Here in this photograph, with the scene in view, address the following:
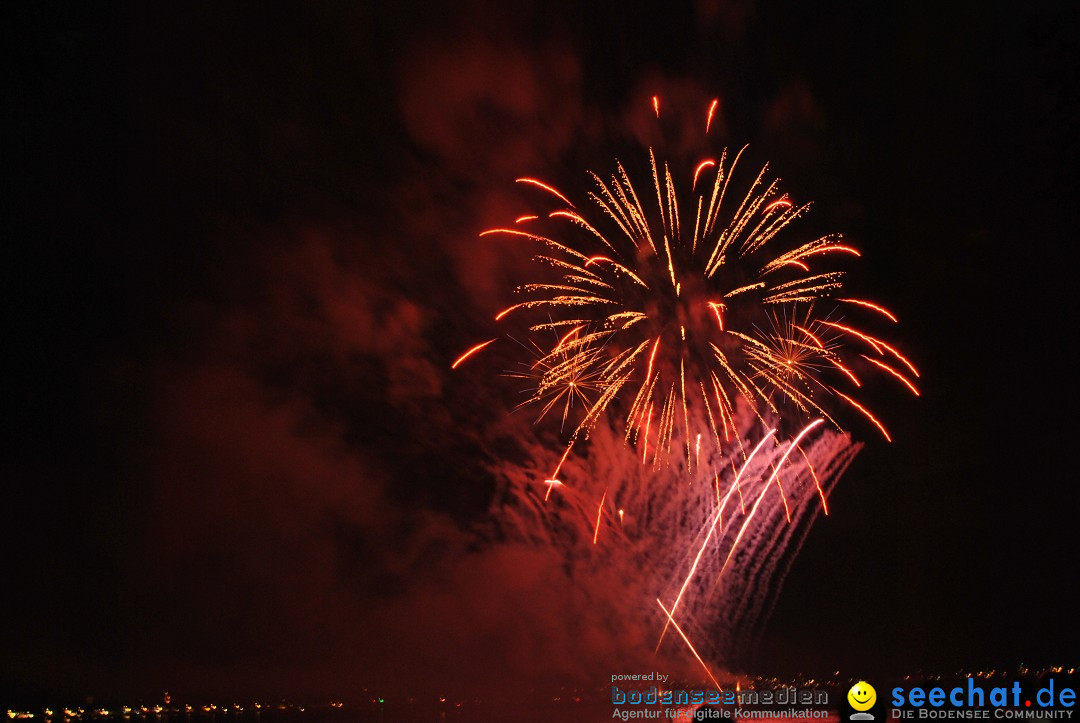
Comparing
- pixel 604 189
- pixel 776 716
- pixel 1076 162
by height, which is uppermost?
pixel 604 189

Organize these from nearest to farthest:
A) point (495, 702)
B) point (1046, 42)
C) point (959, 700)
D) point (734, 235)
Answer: point (1046, 42), point (959, 700), point (734, 235), point (495, 702)

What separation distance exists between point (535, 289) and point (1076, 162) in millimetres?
12876

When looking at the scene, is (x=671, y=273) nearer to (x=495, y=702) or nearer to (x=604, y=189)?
(x=604, y=189)

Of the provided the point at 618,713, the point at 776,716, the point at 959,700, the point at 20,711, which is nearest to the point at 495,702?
the point at 20,711

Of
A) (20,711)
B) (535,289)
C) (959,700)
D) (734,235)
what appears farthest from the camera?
(20,711)

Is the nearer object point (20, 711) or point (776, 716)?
point (776, 716)

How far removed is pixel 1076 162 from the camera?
23.0ft

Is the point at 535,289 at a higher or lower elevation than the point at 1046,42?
higher

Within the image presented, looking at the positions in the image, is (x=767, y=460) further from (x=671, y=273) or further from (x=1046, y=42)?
(x=1046, y=42)

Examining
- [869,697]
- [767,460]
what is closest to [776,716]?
[767,460]

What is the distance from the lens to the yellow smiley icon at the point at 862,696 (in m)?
6.57

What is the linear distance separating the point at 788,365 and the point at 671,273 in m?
3.04

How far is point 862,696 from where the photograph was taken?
6637 mm

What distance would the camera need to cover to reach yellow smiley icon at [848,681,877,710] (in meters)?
6.57
